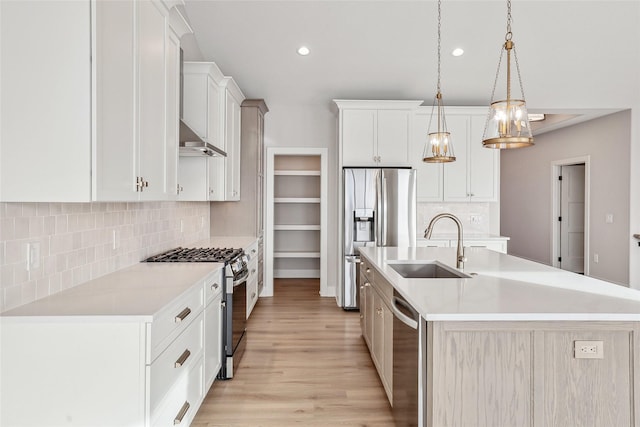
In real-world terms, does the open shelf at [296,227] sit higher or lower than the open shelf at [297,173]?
lower

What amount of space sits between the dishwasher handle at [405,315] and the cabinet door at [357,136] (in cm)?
295

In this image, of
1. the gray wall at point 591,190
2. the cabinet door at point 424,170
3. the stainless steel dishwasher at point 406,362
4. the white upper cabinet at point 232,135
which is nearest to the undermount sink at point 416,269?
the stainless steel dishwasher at point 406,362

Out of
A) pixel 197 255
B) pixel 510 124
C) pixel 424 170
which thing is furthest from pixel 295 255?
pixel 510 124

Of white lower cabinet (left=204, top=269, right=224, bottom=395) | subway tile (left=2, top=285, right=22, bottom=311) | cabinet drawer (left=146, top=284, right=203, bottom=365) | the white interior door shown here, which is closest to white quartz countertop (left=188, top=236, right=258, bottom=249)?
white lower cabinet (left=204, top=269, right=224, bottom=395)

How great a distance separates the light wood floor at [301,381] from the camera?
240 centimetres

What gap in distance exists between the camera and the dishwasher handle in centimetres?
172

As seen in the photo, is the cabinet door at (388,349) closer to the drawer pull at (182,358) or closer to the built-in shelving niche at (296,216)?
the drawer pull at (182,358)

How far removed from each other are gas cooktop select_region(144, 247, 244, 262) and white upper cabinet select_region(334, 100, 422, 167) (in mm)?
2132

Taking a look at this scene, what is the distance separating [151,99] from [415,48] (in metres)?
3.32

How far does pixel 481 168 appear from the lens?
Answer: 526 centimetres

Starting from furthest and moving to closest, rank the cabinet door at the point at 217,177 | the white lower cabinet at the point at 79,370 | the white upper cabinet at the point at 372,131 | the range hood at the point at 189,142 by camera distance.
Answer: the white upper cabinet at the point at 372,131 < the cabinet door at the point at 217,177 < the range hood at the point at 189,142 < the white lower cabinet at the point at 79,370

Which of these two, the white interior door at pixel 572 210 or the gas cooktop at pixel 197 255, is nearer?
the gas cooktop at pixel 197 255

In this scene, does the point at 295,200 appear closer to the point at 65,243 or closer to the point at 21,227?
the point at 65,243

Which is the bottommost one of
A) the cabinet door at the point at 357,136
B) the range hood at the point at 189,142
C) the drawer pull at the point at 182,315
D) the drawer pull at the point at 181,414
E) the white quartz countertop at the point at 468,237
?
the drawer pull at the point at 181,414
